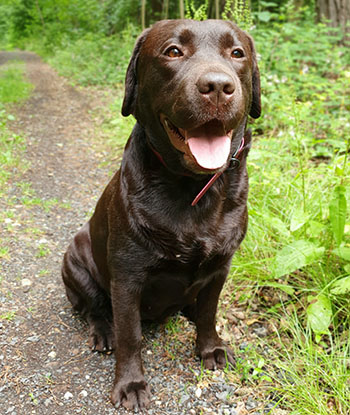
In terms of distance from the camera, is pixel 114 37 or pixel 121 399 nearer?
pixel 121 399

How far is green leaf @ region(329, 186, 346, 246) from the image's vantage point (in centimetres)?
250

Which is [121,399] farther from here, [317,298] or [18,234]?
[18,234]

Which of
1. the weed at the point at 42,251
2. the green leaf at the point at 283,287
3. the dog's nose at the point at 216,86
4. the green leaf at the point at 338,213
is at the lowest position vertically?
the weed at the point at 42,251

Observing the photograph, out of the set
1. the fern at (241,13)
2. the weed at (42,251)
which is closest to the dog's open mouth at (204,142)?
the weed at (42,251)

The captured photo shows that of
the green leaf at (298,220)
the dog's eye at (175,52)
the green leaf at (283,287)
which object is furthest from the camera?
the green leaf at (283,287)

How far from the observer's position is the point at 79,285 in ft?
8.88

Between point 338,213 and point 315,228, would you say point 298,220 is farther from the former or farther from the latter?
point 338,213

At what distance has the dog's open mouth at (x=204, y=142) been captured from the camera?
1778mm

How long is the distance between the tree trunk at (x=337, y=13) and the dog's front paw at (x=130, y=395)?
6.05m

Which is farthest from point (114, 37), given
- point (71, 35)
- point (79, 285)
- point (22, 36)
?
point (22, 36)

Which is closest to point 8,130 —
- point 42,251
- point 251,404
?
point 42,251

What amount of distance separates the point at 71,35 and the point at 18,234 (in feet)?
49.0

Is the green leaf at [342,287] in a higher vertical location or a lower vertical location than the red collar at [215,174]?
lower

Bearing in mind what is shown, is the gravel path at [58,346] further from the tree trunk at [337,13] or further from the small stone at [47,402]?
the tree trunk at [337,13]
